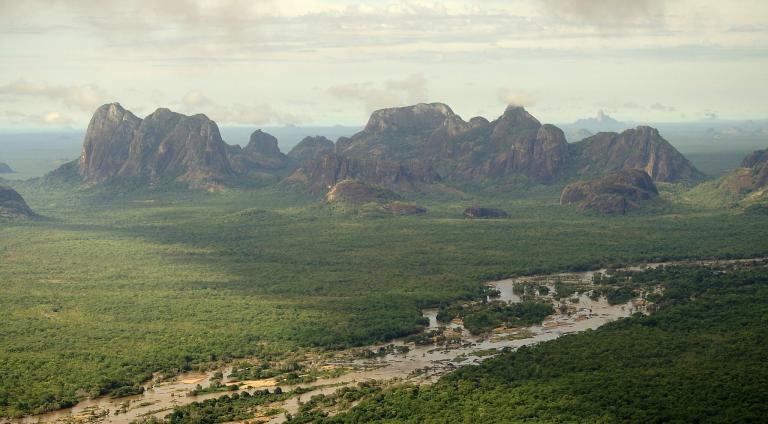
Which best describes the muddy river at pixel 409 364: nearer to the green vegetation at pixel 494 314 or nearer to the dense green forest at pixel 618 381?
the green vegetation at pixel 494 314

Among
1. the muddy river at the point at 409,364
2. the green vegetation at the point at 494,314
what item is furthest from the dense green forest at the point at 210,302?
the green vegetation at the point at 494,314

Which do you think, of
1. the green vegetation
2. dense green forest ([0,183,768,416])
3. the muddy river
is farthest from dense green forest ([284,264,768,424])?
dense green forest ([0,183,768,416])

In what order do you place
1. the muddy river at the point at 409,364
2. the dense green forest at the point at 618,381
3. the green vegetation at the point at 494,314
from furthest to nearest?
the green vegetation at the point at 494,314, the muddy river at the point at 409,364, the dense green forest at the point at 618,381

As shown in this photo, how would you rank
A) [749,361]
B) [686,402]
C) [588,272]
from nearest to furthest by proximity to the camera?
1. [686,402]
2. [749,361]
3. [588,272]

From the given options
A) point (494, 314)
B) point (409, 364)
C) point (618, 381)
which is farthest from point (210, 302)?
point (618, 381)

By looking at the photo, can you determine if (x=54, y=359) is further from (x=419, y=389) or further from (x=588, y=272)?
(x=588, y=272)

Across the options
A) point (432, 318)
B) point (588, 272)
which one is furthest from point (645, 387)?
point (588, 272)

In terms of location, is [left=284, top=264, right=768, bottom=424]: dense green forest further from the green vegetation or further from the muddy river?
the green vegetation
